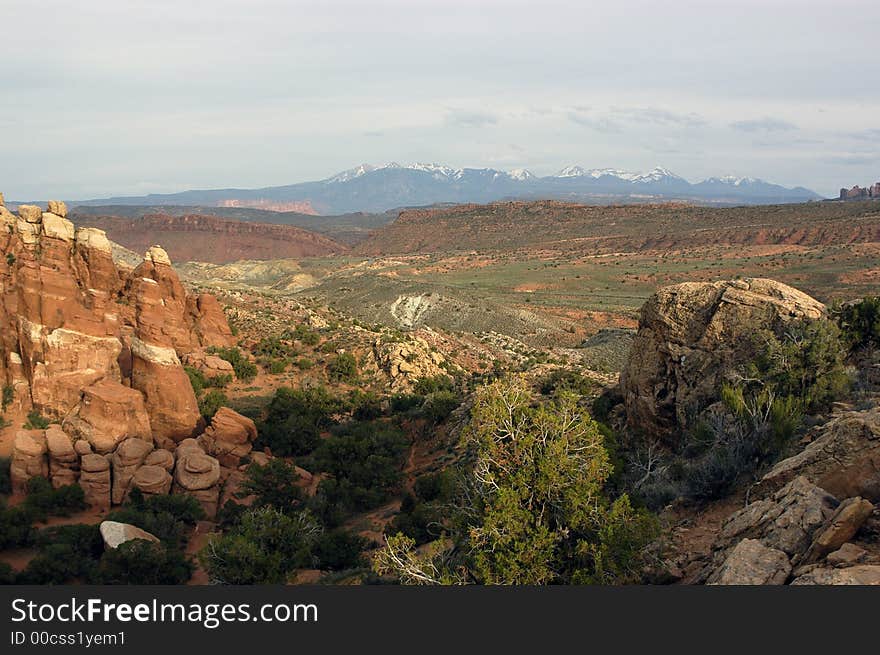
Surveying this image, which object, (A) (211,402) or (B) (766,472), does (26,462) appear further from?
(B) (766,472)

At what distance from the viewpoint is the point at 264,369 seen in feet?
96.6

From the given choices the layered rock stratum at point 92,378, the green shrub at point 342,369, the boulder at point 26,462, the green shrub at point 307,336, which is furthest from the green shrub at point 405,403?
the boulder at point 26,462

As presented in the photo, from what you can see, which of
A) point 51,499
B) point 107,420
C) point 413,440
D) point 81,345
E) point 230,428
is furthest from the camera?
point 413,440

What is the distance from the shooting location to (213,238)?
15438 cm

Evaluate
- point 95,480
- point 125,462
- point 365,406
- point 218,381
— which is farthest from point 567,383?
point 95,480

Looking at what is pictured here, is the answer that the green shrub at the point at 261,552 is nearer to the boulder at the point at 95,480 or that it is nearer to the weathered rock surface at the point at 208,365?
the boulder at the point at 95,480

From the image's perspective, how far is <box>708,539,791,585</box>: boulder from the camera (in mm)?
5844

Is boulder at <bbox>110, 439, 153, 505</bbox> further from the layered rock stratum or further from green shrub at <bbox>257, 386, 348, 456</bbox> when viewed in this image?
green shrub at <bbox>257, 386, 348, 456</bbox>

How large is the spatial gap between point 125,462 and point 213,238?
149 meters

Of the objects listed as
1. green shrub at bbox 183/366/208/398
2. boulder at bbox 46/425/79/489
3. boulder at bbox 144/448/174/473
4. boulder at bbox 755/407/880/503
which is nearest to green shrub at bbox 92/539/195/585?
boulder at bbox 144/448/174/473

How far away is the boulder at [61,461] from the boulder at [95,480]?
0.24 meters

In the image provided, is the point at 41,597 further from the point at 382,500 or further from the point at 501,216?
the point at 501,216

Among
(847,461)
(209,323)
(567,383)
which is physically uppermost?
(847,461)

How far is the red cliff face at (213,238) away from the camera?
489 feet
